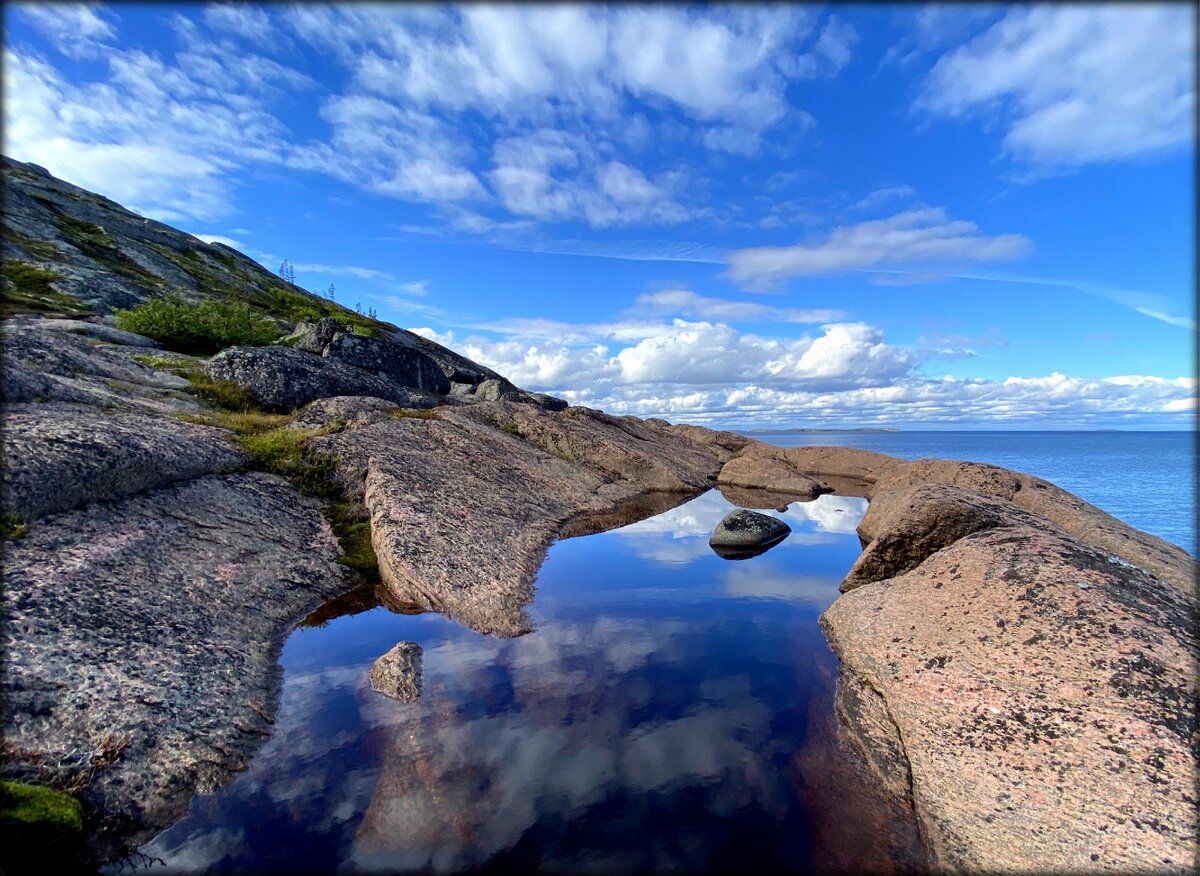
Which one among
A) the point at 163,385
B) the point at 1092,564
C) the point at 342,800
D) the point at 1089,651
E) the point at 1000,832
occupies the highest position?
the point at 163,385

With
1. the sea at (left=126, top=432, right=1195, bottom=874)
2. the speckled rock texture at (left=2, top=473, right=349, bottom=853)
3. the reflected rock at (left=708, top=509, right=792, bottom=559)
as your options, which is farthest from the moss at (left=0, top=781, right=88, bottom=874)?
the reflected rock at (left=708, top=509, right=792, bottom=559)

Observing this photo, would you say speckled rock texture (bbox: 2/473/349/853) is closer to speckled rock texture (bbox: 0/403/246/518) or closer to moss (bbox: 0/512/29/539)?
moss (bbox: 0/512/29/539)

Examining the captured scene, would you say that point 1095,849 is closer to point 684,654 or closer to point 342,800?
point 684,654

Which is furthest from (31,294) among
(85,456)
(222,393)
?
(85,456)

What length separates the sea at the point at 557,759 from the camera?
4730mm

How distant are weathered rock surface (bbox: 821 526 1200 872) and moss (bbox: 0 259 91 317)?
120 ft

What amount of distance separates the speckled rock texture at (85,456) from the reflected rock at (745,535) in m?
13.0

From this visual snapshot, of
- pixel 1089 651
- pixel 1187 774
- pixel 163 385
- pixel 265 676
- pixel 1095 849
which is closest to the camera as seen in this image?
pixel 1095 849

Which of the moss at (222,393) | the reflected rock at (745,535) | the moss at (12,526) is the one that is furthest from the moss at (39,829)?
the moss at (222,393)

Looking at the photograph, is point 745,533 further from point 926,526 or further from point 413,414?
point 413,414

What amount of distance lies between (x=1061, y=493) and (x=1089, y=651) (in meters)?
14.9

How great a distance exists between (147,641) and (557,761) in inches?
213

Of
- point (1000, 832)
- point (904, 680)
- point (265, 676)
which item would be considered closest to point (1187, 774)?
point (1000, 832)

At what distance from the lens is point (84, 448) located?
8.95 m
